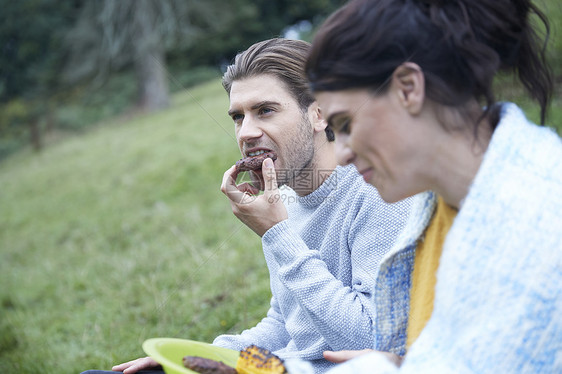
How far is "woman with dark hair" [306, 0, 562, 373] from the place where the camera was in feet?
4.26

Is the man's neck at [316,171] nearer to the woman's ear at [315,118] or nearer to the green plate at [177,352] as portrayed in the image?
the woman's ear at [315,118]

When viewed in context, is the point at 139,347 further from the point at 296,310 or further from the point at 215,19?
the point at 215,19

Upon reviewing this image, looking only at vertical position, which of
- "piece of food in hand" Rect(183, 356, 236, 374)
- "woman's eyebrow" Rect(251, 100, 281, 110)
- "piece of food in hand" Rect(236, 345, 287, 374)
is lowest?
"piece of food in hand" Rect(236, 345, 287, 374)

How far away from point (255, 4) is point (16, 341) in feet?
54.9

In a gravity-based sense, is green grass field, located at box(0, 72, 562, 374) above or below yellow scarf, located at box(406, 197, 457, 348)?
below

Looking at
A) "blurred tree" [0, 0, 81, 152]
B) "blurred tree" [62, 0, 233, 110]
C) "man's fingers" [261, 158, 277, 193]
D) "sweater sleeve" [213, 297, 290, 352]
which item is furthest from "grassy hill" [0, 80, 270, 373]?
"blurred tree" [0, 0, 81, 152]

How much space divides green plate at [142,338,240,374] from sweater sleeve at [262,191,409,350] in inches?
13.5

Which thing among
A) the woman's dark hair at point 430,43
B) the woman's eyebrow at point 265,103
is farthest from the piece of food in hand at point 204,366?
the woman's eyebrow at point 265,103

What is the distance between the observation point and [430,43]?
144 cm

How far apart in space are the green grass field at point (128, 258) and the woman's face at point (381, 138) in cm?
254

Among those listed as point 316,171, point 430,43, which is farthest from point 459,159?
point 316,171

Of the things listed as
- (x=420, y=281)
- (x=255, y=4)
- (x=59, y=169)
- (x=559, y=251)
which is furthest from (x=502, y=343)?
(x=255, y=4)

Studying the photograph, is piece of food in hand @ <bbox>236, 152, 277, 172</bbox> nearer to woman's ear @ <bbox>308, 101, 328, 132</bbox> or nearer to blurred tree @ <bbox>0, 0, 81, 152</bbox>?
woman's ear @ <bbox>308, 101, 328, 132</bbox>

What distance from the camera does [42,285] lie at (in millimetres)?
6766
